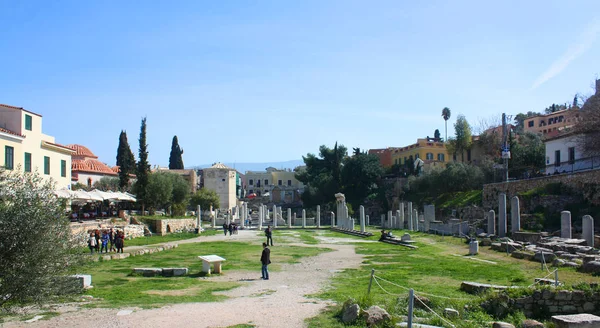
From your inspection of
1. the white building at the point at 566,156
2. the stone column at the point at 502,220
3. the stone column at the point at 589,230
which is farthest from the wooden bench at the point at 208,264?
the white building at the point at 566,156

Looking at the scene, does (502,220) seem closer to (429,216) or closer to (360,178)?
(429,216)

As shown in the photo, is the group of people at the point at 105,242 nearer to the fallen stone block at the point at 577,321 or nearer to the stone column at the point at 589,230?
the fallen stone block at the point at 577,321

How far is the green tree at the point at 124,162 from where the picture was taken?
2050 inches

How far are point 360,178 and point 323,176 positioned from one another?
288 inches

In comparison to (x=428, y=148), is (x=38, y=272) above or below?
below

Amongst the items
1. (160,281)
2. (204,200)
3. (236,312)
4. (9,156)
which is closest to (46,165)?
(9,156)

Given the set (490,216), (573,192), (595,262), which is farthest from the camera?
(573,192)

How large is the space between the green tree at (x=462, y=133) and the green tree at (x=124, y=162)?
44712 millimetres

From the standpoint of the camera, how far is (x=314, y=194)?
82.4 m

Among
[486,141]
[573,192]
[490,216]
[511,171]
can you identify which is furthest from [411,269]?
[486,141]

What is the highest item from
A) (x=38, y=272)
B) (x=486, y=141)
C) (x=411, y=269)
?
(x=486, y=141)

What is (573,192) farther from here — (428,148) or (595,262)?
(428,148)

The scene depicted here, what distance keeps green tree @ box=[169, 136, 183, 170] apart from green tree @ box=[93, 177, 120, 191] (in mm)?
32151

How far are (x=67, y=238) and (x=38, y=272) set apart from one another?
1111 mm
